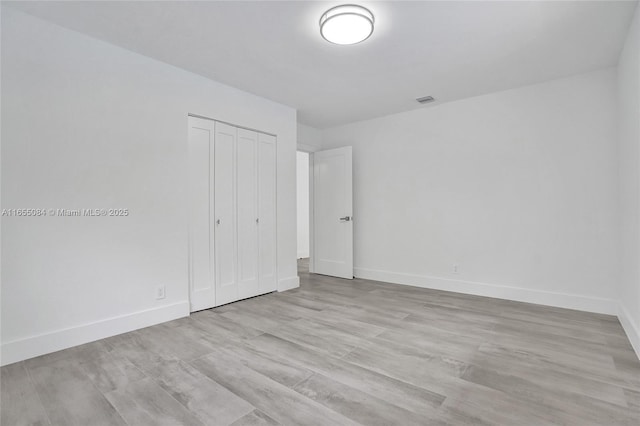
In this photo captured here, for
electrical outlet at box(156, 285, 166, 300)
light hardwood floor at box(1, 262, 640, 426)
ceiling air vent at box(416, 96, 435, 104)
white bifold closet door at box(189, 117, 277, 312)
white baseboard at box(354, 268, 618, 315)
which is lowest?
light hardwood floor at box(1, 262, 640, 426)

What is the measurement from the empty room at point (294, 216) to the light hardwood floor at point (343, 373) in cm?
2

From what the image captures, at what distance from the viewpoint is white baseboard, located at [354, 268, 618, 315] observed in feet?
11.1

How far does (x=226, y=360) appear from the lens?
234 centimetres

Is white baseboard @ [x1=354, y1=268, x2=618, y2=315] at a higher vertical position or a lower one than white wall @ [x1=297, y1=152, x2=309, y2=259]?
lower

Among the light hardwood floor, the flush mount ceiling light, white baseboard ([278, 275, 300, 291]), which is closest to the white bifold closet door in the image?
white baseboard ([278, 275, 300, 291])

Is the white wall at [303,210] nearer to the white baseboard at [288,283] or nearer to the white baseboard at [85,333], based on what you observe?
the white baseboard at [288,283]

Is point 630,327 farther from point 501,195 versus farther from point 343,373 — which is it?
point 343,373

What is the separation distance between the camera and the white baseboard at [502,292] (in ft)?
11.1

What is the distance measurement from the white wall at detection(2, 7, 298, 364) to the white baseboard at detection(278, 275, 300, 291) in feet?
4.51

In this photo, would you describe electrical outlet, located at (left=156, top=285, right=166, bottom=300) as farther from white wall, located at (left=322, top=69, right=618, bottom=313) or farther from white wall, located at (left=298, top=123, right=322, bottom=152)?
white wall, located at (left=298, top=123, right=322, bottom=152)

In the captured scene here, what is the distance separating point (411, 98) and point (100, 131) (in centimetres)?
358

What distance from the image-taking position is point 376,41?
2803 millimetres

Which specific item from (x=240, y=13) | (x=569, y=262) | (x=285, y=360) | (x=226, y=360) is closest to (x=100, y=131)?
(x=240, y=13)

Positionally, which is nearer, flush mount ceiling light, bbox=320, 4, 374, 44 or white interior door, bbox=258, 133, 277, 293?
flush mount ceiling light, bbox=320, 4, 374, 44
